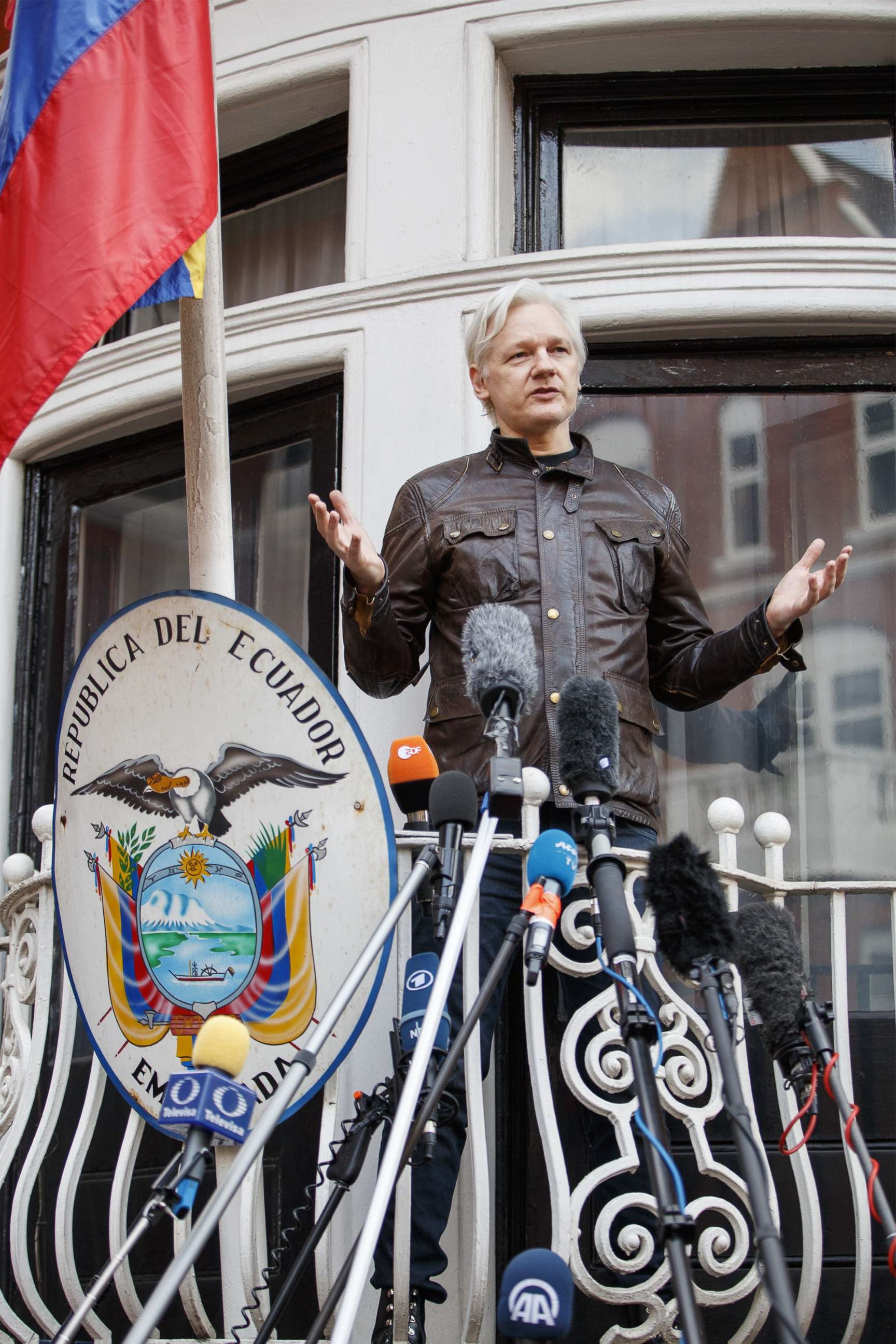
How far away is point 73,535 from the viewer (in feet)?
17.0

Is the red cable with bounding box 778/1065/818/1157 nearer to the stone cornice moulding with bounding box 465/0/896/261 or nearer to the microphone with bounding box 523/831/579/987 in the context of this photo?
the microphone with bounding box 523/831/579/987

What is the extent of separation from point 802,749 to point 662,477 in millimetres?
873

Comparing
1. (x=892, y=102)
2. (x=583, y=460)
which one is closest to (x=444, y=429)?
(x=583, y=460)

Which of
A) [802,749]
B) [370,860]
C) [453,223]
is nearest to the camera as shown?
[370,860]

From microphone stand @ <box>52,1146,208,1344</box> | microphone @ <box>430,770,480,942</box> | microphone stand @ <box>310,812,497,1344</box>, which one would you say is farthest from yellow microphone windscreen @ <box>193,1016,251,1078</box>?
microphone @ <box>430,770,480,942</box>

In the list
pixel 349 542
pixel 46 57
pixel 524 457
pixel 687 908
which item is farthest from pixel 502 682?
pixel 46 57

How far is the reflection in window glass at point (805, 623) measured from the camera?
13.6ft

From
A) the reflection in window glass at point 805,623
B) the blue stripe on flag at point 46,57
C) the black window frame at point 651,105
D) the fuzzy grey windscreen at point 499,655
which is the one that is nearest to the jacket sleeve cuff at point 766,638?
the reflection in window glass at point 805,623

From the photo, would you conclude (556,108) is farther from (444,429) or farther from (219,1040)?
(219,1040)

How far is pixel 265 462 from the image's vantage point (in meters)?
4.81

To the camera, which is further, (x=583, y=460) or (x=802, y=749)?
(x=802, y=749)

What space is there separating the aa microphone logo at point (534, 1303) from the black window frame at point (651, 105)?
340 centimetres

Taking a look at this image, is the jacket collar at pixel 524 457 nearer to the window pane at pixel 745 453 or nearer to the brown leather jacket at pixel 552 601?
the brown leather jacket at pixel 552 601

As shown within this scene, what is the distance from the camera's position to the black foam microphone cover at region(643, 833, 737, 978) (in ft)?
7.80
